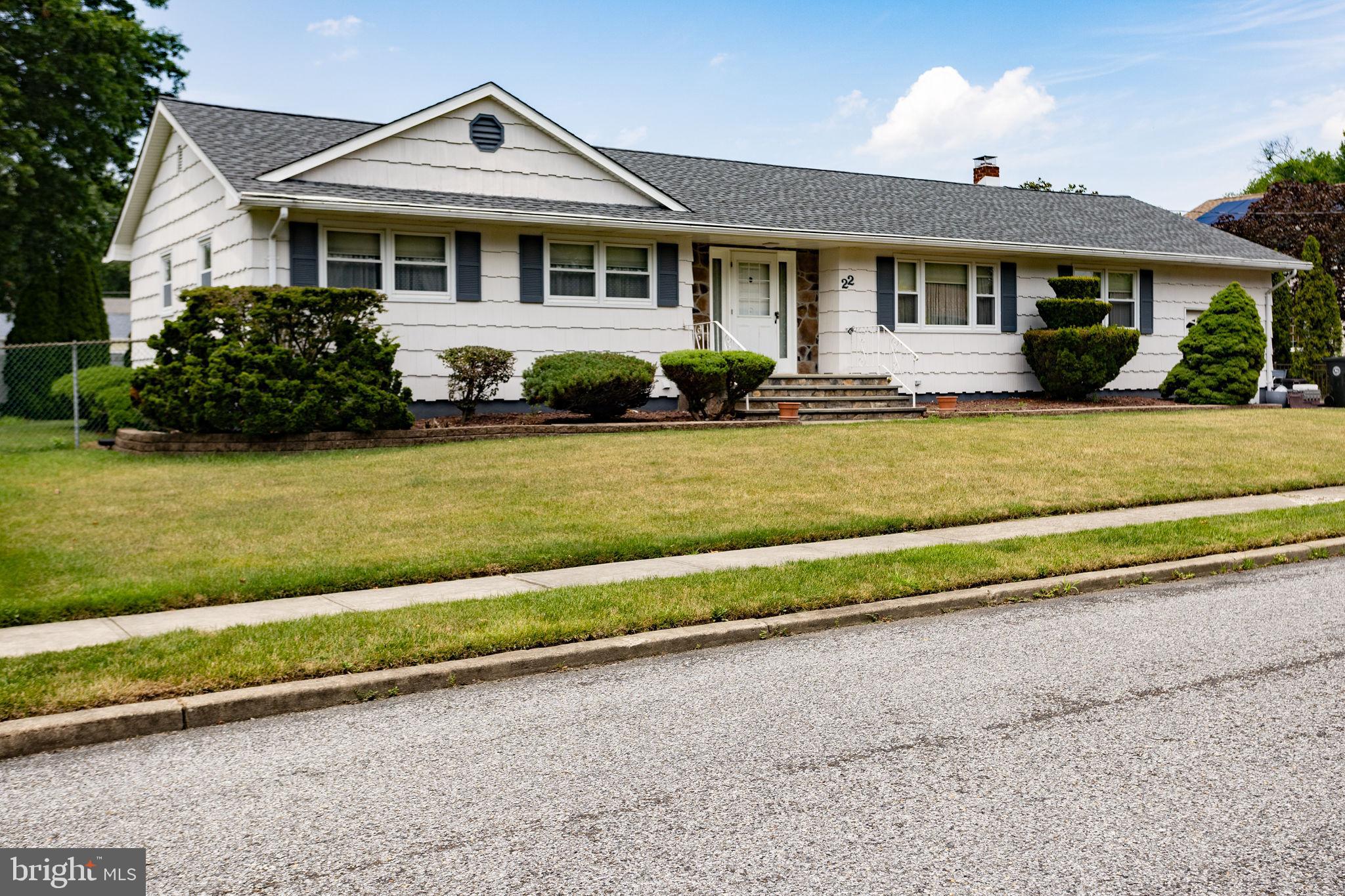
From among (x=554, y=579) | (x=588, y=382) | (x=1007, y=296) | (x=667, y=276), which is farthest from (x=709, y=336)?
(x=554, y=579)

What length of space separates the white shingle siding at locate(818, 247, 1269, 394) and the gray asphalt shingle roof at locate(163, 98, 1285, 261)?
0.64m

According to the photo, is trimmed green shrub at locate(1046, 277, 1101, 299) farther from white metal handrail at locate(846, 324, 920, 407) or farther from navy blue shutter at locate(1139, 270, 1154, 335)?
white metal handrail at locate(846, 324, 920, 407)

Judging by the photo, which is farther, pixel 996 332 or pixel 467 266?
pixel 996 332

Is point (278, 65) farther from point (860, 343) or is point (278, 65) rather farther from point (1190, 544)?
point (1190, 544)

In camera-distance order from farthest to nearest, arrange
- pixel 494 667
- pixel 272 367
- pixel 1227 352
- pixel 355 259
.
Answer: pixel 1227 352
pixel 355 259
pixel 272 367
pixel 494 667

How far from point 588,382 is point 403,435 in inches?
113

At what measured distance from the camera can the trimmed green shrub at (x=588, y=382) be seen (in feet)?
54.3

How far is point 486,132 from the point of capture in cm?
1875

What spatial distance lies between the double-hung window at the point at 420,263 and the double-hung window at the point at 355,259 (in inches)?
10.2

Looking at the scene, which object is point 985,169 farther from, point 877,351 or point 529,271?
point 529,271

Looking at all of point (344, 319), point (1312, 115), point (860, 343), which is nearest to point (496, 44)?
point (860, 343)

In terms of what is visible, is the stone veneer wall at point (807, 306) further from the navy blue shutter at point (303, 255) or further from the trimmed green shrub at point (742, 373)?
the navy blue shutter at point (303, 255)

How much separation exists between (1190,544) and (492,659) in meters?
5.96

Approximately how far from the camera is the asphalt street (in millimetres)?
3416
